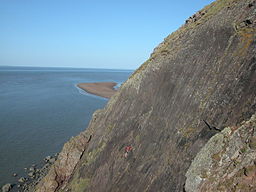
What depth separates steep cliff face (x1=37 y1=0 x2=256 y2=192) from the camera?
38.7ft

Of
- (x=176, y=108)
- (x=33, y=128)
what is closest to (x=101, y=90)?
(x=33, y=128)

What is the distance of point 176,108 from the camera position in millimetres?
15492

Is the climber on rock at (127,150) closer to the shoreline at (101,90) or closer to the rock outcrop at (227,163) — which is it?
the rock outcrop at (227,163)

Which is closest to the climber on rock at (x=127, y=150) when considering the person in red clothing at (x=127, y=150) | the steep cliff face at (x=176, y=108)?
the person in red clothing at (x=127, y=150)

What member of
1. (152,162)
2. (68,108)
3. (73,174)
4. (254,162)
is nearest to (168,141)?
(152,162)

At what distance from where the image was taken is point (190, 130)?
13.1 m

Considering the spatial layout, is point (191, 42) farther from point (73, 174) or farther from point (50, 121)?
point (50, 121)

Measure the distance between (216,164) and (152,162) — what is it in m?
5.91

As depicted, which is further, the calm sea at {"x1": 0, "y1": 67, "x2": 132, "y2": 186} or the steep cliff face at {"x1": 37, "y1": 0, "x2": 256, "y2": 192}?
the calm sea at {"x1": 0, "y1": 67, "x2": 132, "y2": 186}

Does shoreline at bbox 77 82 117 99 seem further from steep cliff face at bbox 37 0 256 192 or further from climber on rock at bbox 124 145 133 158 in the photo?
climber on rock at bbox 124 145 133 158

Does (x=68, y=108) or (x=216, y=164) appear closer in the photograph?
(x=216, y=164)

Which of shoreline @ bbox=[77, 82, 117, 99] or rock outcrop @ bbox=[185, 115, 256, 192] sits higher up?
rock outcrop @ bbox=[185, 115, 256, 192]

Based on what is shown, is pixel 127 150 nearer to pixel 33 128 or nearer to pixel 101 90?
pixel 33 128

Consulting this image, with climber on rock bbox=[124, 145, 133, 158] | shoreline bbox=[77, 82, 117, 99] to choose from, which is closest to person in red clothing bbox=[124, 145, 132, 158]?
climber on rock bbox=[124, 145, 133, 158]
